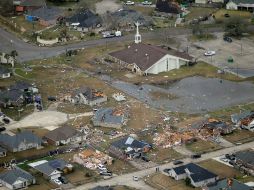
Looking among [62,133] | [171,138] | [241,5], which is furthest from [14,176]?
[241,5]

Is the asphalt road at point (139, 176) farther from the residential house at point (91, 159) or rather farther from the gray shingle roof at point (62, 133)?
the gray shingle roof at point (62, 133)

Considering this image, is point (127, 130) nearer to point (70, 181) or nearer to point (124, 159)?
point (124, 159)

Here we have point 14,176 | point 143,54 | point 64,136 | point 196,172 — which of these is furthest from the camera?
point 143,54

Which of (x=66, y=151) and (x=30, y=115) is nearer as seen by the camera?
(x=66, y=151)

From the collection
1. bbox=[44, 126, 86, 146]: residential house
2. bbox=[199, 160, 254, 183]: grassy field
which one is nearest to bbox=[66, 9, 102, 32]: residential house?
bbox=[44, 126, 86, 146]: residential house

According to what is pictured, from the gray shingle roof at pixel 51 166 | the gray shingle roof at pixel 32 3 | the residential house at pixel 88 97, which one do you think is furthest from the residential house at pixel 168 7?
the gray shingle roof at pixel 51 166

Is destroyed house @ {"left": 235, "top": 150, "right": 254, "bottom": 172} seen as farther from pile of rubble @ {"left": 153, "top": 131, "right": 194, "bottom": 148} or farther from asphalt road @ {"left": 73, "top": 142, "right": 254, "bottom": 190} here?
pile of rubble @ {"left": 153, "top": 131, "right": 194, "bottom": 148}

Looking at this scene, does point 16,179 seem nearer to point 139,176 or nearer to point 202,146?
point 139,176

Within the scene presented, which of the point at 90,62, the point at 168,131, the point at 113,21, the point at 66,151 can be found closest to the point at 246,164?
the point at 168,131
